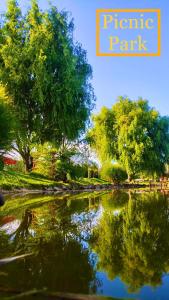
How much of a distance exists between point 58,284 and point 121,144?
27973 mm

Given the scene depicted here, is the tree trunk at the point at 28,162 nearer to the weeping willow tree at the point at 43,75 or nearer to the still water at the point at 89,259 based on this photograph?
the weeping willow tree at the point at 43,75

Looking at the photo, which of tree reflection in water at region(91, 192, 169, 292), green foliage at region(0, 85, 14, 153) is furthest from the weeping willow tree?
tree reflection in water at region(91, 192, 169, 292)

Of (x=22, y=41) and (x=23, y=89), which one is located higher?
(x=22, y=41)

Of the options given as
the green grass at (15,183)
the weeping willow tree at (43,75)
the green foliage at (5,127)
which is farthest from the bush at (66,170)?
the green foliage at (5,127)

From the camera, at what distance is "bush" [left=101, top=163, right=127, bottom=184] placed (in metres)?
33.7

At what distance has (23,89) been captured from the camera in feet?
65.3

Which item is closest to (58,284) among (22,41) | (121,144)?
(22,41)

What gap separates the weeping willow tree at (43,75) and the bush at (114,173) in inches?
499

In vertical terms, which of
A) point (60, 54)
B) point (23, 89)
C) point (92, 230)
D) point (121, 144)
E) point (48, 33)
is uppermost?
point (48, 33)

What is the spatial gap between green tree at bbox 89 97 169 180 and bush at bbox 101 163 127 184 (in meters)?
1.18

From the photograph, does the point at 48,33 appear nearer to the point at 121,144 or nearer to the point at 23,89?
the point at 23,89

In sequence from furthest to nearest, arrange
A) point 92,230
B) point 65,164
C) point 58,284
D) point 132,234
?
point 65,164 < point 92,230 < point 132,234 < point 58,284

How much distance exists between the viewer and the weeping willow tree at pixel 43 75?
63.2ft

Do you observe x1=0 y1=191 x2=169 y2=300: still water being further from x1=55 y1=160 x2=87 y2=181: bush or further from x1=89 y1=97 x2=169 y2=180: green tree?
x1=89 y1=97 x2=169 y2=180: green tree
